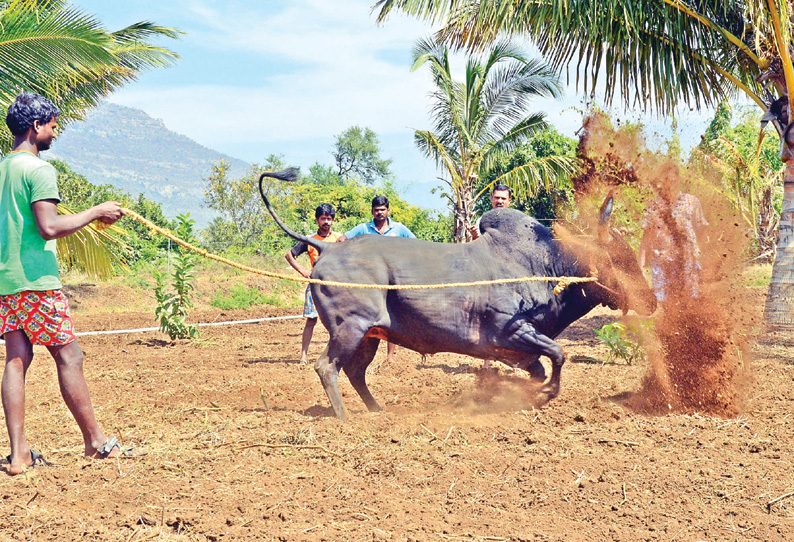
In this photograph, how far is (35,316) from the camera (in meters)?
3.58

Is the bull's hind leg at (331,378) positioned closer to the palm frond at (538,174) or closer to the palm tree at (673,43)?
the palm tree at (673,43)

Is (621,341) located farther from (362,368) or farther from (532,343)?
(362,368)

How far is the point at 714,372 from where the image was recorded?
4648mm

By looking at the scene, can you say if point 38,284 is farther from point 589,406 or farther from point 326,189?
point 326,189

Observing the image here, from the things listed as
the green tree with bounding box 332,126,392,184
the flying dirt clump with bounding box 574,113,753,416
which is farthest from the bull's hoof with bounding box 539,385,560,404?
the green tree with bounding box 332,126,392,184

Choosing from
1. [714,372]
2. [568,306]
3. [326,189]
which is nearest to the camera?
[714,372]

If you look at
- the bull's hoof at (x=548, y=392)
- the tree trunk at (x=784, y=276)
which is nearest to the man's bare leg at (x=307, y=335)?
the bull's hoof at (x=548, y=392)

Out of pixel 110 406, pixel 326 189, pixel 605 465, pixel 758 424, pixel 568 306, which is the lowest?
pixel 110 406

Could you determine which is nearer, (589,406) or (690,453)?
(690,453)

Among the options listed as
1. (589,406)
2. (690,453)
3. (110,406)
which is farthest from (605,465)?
(110,406)

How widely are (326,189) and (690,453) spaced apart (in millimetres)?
29835

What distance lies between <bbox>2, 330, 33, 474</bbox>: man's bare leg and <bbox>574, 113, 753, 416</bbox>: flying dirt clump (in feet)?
12.6

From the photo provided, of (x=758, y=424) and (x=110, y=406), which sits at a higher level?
(x=758, y=424)

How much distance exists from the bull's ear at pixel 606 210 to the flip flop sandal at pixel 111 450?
3.42 meters
